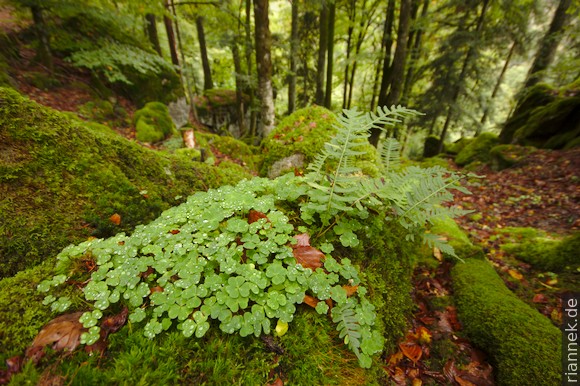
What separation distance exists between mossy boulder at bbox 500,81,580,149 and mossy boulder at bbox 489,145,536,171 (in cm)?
56

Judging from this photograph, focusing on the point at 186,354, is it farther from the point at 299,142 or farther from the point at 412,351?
the point at 299,142

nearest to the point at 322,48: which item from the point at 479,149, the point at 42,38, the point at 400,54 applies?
the point at 400,54

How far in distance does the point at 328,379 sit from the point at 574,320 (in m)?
2.72

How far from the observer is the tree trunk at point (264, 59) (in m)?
5.77

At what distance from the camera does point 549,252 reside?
11.1 ft

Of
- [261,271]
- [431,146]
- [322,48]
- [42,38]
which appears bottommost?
[431,146]

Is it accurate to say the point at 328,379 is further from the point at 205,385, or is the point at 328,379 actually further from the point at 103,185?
the point at 103,185

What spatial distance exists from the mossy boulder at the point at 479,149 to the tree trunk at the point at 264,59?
9.52 m

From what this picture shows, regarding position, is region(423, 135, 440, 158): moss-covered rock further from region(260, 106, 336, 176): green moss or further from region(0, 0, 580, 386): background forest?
region(260, 106, 336, 176): green moss

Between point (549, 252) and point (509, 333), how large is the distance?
2259mm

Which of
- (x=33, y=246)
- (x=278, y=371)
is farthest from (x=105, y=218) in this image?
(x=278, y=371)

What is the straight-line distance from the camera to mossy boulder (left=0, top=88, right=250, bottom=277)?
1.87 m

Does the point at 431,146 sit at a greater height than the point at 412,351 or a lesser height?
lesser

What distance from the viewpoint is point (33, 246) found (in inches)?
73.2
